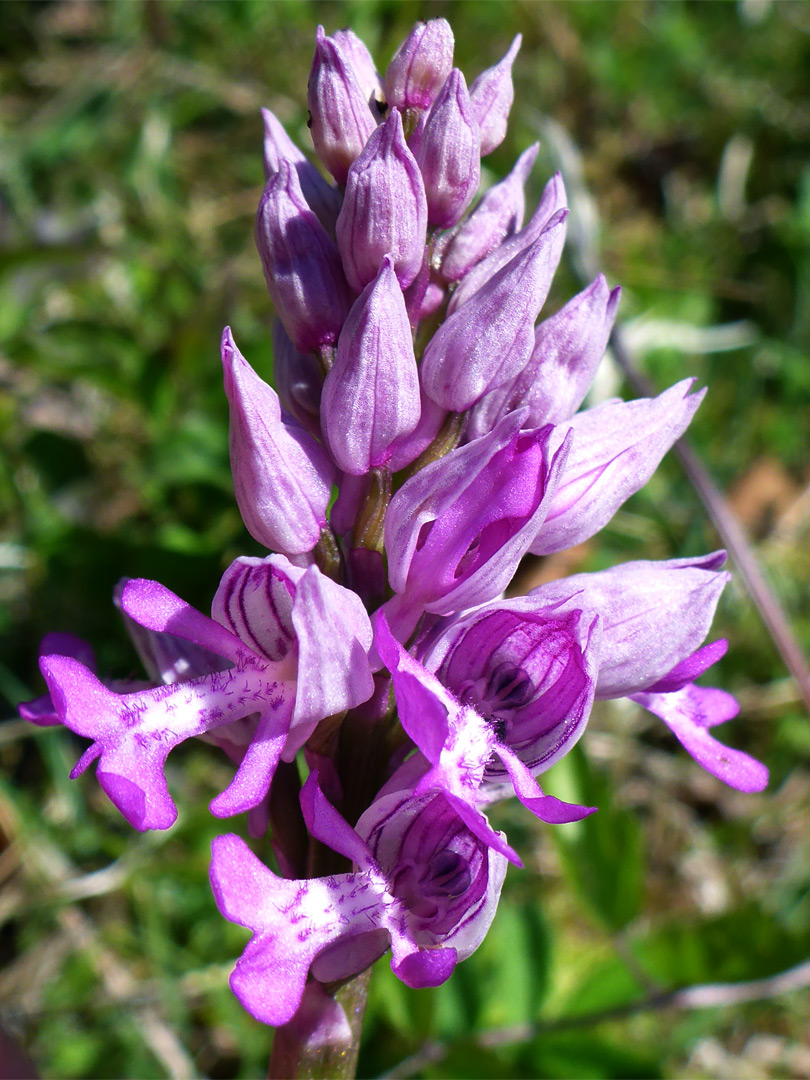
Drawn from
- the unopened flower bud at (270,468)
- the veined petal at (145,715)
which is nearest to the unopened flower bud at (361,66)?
the unopened flower bud at (270,468)

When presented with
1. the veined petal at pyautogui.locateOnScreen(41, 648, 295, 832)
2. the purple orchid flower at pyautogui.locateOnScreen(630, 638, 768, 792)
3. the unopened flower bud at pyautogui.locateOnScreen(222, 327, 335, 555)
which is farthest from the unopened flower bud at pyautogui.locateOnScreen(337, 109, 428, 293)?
the purple orchid flower at pyautogui.locateOnScreen(630, 638, 768, 792)

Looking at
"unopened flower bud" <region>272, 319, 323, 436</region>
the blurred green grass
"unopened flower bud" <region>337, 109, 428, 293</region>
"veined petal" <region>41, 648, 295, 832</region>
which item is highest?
"unopened flower bud" <region>337, 109, 428, 293</region>

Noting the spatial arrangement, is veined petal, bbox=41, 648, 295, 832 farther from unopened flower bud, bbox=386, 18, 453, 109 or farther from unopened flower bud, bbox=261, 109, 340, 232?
unopened flower bud, bbox=386, 18, 453, 109

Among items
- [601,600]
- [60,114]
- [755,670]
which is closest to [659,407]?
[601,600]

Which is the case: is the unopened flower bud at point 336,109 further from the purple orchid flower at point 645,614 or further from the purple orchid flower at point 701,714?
the purple orchid flower at point 701,714

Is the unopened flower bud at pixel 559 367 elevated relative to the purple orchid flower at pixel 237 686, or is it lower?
elevated

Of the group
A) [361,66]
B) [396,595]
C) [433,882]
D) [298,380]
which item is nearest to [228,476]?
[298,380]

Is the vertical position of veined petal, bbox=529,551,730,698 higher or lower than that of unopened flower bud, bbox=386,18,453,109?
lower
